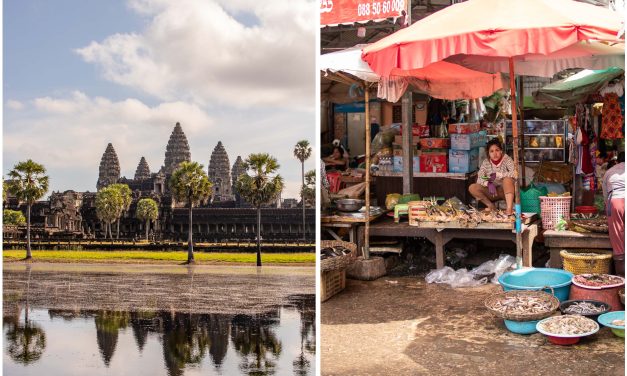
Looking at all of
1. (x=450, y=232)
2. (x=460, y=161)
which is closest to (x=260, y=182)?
(x=460, y=161)

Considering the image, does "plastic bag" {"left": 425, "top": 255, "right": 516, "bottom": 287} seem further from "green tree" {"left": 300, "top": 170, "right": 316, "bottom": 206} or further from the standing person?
"green tree" {"left": 300, "top": 170, "right": 316, "bottom": 206}

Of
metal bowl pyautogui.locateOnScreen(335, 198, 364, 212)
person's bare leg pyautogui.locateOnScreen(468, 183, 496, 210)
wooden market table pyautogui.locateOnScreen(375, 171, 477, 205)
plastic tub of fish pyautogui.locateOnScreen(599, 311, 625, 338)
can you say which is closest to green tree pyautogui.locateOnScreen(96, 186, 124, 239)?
wooden market table pyautogui.locateOnScreen(375, 171, 477, 205)

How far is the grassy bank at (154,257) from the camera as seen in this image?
22.1 feet

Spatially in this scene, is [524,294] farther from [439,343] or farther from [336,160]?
[336,160]

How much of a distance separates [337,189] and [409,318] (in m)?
2.28

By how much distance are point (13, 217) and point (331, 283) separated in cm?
458

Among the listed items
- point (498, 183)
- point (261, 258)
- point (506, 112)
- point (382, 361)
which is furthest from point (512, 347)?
point (261, 258)

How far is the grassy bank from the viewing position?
673 centimetres

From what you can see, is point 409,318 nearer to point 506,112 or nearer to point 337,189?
point 337,189

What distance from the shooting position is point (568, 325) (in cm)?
242

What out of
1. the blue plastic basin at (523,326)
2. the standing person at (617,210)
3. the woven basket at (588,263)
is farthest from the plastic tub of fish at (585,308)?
the standing person at (617,210)

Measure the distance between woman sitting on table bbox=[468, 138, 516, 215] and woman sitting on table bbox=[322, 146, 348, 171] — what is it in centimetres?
182

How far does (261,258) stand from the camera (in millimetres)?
6785

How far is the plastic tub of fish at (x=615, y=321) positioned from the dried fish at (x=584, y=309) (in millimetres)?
63
